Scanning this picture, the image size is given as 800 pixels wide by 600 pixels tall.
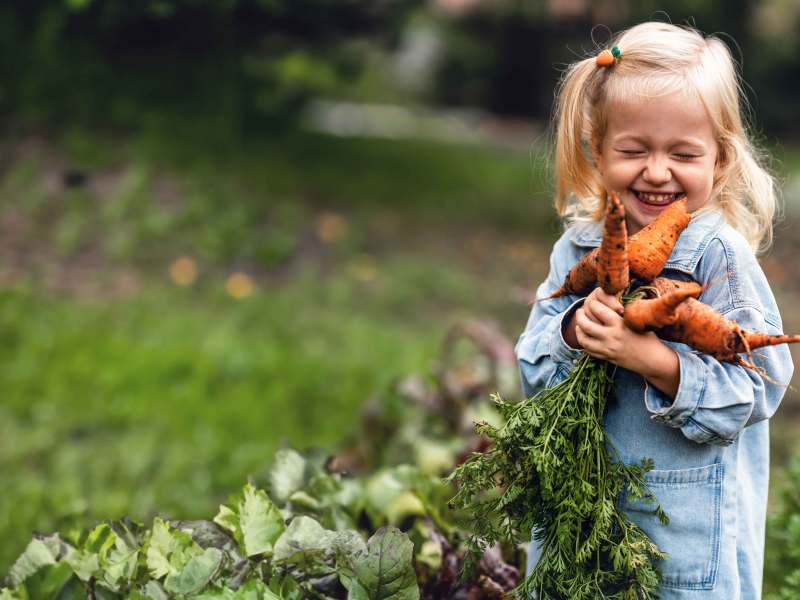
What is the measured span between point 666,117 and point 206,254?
4.18 m

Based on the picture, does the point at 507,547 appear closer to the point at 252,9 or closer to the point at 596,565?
the point at 596,565

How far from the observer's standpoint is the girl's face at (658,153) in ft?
6.21

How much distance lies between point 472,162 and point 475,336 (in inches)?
235

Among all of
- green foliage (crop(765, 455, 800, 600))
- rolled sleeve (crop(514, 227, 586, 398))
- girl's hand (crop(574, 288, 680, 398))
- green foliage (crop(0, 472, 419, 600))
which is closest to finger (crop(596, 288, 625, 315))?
girl's hand (crop(574, 288, 680, 398))

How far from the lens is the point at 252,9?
5980 mm

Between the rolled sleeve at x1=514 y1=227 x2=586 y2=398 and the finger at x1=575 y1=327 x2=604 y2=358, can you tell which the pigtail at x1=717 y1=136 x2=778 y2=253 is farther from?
the finger at x1=575 y1=327 x2=604 y2=358

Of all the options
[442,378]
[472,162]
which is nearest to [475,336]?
[442,378]

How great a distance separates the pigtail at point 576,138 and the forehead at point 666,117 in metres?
0.12

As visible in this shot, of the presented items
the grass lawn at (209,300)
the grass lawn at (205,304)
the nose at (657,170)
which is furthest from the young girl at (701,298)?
the grass lawn at (209,300)

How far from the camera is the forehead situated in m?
1.88

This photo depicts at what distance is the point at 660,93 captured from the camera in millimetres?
1885

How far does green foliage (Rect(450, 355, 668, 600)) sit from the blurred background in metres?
0.78

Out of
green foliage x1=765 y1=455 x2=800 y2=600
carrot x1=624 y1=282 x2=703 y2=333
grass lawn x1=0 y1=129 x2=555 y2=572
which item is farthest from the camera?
grass lawn x1=0 y1=129 x2=555 y2=572

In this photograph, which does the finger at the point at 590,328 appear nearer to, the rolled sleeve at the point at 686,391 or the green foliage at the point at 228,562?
the rolled sleeve at the point at 686,391
